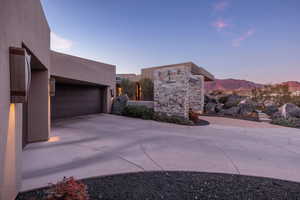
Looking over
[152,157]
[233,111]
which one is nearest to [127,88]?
[233,111]

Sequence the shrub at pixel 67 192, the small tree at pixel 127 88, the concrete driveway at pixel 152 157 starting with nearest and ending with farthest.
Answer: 1. the shrub at pixel 67 192
2. the concrete driveway at pixel 152 157
3. the small tree at pixel 127 88

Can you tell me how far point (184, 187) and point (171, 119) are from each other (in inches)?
227

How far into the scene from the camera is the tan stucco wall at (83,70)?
6.63 m

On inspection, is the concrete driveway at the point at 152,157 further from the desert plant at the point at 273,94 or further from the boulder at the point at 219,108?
the desert plant at the point at 273,94

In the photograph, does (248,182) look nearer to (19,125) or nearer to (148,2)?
(19,125)

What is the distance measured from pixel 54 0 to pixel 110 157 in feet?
18.9

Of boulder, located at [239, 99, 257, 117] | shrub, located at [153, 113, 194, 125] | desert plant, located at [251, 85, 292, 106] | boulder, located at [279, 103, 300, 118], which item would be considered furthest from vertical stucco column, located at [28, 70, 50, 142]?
desert plant, located at [251, 85, 292, 106]

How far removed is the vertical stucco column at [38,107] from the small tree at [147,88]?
11.1 meters

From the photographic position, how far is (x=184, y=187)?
213cm

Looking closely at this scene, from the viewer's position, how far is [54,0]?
4.82 m

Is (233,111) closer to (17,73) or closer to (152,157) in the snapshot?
(152,157)

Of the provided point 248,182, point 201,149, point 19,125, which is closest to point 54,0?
point 19,125

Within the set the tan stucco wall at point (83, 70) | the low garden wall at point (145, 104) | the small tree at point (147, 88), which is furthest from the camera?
the small tree at point (147, 88)

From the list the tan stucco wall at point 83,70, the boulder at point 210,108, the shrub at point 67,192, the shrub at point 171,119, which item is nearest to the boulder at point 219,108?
the boulder at point 210,108
